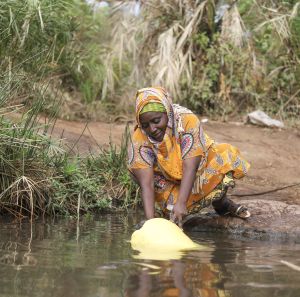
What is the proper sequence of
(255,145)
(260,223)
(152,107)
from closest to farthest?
(152,107)
(260,223)
(255,145)

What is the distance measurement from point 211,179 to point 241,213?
1.53ft

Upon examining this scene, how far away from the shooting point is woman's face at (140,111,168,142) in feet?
14.6

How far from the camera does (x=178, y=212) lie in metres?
4.48

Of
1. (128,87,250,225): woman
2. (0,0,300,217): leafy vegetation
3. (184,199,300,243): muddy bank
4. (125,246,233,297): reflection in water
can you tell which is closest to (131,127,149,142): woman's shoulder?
(128,87,250,225): woman

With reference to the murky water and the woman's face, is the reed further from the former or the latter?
the murky water

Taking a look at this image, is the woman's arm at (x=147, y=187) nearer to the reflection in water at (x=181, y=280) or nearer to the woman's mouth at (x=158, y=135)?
the woman's mouth at (x=158, y=135)

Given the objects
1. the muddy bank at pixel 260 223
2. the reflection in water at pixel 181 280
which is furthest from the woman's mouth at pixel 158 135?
the reflection in water at pixel 181 280

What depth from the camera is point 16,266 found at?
3592 mm

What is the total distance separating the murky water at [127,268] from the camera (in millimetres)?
3092

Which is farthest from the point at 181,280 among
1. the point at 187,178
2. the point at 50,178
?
the point at 50,178

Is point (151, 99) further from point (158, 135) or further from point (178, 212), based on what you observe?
point (178, 212)

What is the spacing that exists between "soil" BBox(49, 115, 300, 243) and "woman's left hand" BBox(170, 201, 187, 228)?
71cm

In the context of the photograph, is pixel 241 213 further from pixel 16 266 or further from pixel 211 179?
pixel 16 266

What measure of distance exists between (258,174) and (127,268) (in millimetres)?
4783
